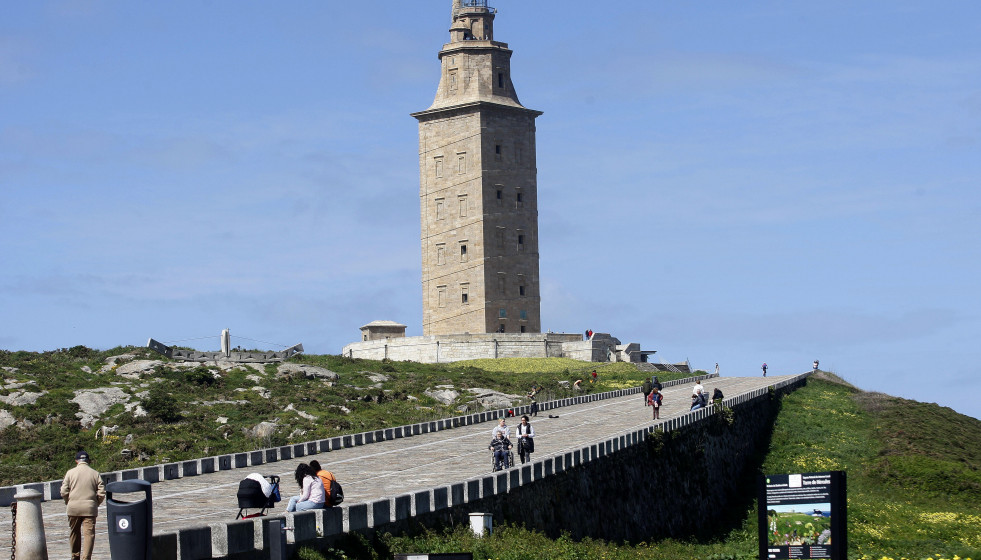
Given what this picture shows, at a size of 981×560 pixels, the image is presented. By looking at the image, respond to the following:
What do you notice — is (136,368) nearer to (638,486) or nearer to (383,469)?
(383,469)

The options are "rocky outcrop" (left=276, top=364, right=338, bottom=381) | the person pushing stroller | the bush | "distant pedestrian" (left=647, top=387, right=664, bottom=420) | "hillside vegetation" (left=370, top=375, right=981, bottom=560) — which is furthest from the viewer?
"rocky outcrop" (left=276, top=364, right=338, bottom=381)

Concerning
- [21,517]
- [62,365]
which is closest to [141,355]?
[62,365]

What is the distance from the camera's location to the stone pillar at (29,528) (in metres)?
15.6

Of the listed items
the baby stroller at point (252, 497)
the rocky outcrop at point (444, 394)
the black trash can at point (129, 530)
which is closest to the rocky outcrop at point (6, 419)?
the rocky outcrop at point (444, 394)

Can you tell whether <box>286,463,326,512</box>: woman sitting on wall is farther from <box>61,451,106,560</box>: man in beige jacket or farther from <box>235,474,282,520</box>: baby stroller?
<box>61,451,106,560</box>: man in beige jacket

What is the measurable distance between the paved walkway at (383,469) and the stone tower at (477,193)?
1399 inches

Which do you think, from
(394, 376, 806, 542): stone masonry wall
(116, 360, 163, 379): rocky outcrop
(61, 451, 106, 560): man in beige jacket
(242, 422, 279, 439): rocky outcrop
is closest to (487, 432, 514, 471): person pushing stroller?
(394, 376, 806, 542): stone masonry wall

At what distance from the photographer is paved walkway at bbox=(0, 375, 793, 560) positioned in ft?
74.9

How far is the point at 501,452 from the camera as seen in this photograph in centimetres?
3167

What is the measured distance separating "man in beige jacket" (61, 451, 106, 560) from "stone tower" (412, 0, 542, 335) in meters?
73.0

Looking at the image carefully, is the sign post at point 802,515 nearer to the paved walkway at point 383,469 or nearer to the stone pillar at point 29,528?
the paved walkway at point 383,469

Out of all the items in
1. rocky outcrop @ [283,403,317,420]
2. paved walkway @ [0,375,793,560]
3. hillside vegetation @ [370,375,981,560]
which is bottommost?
hillside vegetation @ [370,375,981,560]

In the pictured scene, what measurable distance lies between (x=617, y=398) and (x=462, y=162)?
31.0m

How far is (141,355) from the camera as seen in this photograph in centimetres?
6525
